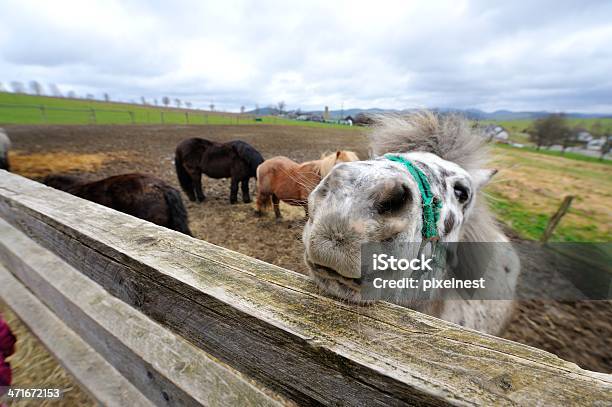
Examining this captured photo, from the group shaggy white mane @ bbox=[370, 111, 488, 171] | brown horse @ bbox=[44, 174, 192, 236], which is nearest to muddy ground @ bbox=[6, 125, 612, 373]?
shaggy white mane @ bbox=[370, 111, 488, 171]

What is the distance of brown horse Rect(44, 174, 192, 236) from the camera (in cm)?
341

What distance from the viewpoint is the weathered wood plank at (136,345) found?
99 centimetres

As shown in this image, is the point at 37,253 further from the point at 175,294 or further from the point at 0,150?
the point at 0,150

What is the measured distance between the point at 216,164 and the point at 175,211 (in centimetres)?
432

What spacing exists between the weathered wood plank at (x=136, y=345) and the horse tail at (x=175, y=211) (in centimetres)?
164

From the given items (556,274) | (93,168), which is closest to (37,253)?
(556,274)

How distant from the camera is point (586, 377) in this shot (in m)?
0.60

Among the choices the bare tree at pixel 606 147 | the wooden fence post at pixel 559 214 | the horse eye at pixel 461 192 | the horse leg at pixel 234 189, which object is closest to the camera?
the horse eye at pixel 461 192

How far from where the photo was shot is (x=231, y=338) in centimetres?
90

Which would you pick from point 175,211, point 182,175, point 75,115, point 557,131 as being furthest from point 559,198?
point 75,115

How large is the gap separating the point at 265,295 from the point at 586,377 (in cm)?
83

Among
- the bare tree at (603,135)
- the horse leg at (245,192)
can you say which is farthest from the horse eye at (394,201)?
the bare tree at (603,135)

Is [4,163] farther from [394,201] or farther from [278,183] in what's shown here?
[394,201]

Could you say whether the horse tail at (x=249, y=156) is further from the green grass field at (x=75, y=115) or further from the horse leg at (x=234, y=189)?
the green grass field at (x=75, y=115)
